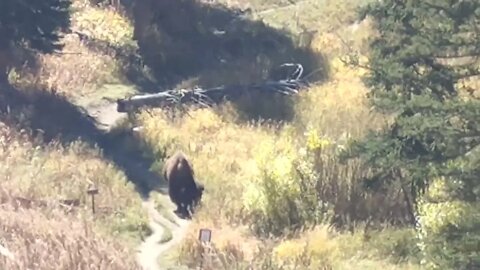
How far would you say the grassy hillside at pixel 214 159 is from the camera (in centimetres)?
1683

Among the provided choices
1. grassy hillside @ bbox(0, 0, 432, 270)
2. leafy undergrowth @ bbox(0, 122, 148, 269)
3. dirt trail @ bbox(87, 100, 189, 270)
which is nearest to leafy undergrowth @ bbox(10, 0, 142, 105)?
grassy hillside @ bbox(0, 0, 432, 270)

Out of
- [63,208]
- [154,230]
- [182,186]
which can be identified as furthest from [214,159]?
[63,208]

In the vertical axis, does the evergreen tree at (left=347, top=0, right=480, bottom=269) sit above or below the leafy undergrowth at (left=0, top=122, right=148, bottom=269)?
above

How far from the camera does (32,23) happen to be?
2814 cm

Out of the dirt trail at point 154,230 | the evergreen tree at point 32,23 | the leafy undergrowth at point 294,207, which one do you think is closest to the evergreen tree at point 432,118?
the leafy undergrowth at point 294,207

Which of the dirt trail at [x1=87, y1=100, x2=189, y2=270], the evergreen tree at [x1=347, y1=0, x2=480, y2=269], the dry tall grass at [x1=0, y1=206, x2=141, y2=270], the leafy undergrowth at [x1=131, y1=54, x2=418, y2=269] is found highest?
the evergreen tree at [x1=347, y1=0, x2=480, y2=269]

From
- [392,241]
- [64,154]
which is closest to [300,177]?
[392,241]

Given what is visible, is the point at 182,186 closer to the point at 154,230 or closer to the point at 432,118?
the point at 154,230

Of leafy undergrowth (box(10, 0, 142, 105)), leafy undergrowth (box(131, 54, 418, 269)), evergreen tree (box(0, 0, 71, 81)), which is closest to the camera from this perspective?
leafy undergrowth (box(131, 54, 418, 269))

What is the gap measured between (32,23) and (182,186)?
941 cm

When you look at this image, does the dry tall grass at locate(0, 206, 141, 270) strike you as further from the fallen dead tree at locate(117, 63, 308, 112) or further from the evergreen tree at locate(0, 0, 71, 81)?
the evergreen tree at locate(0, 0, 71, 81)

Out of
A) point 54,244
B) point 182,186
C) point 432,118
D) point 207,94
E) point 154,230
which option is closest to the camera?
point 54,244

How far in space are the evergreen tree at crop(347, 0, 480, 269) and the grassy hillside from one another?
3.15ft

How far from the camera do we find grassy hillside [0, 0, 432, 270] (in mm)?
16828
